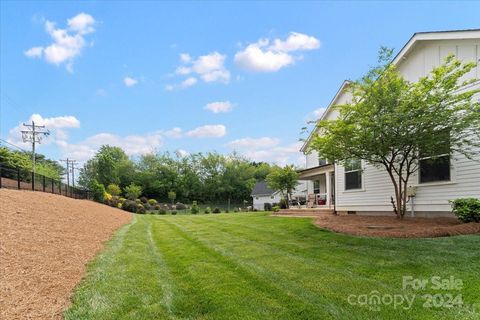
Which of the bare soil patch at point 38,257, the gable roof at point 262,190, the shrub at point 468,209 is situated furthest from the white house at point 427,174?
the gable roof at point 262,190

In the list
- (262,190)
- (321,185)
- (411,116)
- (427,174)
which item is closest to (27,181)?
(321,185)

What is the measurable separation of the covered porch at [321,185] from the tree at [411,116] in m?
7.67

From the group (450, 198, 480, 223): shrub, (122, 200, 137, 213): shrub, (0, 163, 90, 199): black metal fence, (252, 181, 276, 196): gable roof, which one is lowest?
(122, 200, 137, 213): shrub

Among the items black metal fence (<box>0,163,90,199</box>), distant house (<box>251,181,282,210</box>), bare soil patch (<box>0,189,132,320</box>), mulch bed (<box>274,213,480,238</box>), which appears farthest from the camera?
distant house (<box>251,181,282,210</box>)

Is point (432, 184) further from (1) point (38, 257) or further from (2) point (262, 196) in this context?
(2) point (262, 196)

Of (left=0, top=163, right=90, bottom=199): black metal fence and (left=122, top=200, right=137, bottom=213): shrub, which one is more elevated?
(left=0, top=163, right=90, bottom=199): black metal fence

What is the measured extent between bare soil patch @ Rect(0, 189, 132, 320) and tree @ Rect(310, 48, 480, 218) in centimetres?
748

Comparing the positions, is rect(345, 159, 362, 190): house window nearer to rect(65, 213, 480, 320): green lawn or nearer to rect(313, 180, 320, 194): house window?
rect(65, 213, 480, 320): green lawn

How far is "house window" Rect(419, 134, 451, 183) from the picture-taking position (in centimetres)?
932

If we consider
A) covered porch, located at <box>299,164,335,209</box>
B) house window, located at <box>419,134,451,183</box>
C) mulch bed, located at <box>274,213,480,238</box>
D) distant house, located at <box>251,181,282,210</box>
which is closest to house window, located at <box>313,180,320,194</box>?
covered porch, located at <box>299,164,335,209</box>

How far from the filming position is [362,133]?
8.92 metres

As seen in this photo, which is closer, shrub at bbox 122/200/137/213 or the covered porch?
the covered porch

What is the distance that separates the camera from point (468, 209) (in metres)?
8.12

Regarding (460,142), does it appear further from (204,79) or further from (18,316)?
(204,79)
